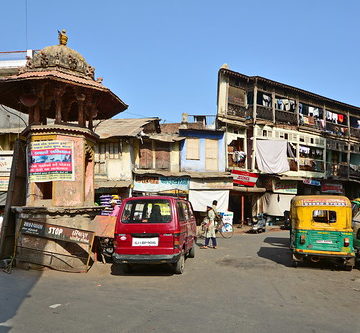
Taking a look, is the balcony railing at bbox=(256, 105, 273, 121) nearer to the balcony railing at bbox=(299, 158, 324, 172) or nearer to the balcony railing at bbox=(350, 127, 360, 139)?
the balcony railing at bbox=(299, 158, 324, 172)

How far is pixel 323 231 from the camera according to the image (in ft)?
32.7

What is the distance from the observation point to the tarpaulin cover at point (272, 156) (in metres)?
26.7

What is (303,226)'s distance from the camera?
33.6 feet

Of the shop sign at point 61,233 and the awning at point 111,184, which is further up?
the awning at point 111,184

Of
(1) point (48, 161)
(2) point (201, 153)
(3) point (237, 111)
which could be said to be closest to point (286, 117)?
(3) point (237, 111)

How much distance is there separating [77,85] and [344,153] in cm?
3016

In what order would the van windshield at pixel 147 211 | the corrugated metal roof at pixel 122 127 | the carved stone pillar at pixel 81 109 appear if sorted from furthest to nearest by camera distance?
1. the corrugated metal roof at pixel 122 127
2. the carved stone pillar at pixel 81 109
3. the van windshield at pixel 147 211

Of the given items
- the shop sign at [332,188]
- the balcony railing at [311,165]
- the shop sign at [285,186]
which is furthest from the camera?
the shop sign at [332,188]

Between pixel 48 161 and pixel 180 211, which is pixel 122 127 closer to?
pixel 48 161

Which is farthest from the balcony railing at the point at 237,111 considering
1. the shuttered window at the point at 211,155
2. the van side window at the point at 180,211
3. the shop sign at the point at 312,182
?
the van side window at the point at 180,211

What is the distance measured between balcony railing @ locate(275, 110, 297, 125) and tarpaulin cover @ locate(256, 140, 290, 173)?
8.58 feet

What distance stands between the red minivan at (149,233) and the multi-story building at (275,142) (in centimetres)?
1660

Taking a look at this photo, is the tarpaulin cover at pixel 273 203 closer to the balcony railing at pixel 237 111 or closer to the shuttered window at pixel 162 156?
the balcony railing at pixel 237 111

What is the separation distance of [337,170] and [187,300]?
29.3 meters
